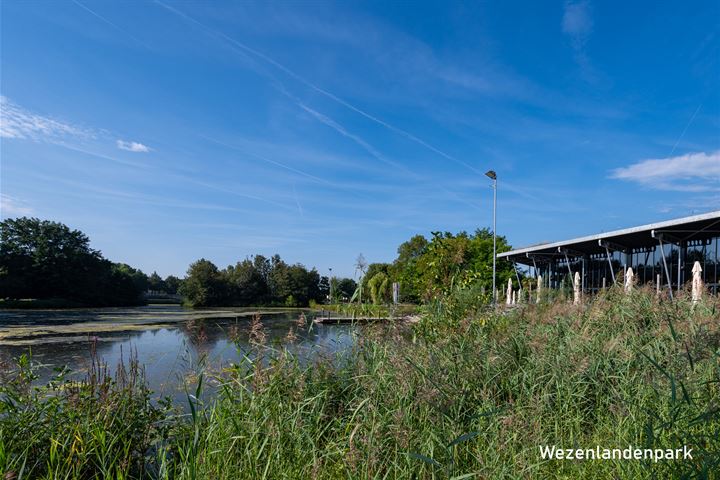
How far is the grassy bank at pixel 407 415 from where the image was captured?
97.6 inches

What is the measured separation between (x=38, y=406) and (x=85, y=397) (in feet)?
0.99

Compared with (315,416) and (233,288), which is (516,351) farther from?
(233,288)

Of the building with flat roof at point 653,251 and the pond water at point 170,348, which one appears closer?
the pond water at point 170,348

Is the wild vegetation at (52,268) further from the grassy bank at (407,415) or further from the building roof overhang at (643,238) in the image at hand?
the grassy bank at (407,415)

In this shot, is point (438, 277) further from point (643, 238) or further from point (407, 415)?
point (643, 238)

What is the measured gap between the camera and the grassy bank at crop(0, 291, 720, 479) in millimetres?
2479

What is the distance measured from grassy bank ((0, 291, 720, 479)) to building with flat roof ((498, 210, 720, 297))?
10566 mm

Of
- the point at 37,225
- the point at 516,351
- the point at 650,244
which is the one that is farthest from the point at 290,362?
the point at 37,225

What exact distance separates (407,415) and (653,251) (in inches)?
936

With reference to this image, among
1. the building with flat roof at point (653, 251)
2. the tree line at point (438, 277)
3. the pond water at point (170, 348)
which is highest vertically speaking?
the building with flat roof at point (653, 251)

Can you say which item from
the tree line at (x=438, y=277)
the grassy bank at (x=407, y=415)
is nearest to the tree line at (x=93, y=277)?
the tree line at (x=438, y=277)

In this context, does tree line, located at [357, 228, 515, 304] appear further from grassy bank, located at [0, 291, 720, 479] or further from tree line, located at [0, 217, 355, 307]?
tree line, located at [0, 217, 355, 307]

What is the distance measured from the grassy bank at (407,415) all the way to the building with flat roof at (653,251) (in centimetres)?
1057

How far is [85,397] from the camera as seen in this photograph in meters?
3.42
